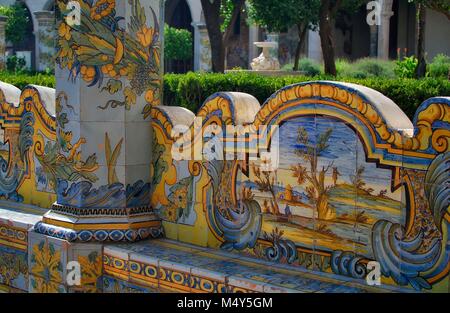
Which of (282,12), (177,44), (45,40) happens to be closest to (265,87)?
(282,12)

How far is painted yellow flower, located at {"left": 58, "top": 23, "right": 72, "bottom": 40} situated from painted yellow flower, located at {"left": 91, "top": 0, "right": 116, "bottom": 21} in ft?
0.93

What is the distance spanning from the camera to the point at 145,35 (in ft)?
18.6

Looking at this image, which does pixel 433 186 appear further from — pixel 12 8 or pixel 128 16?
pixel 12 8

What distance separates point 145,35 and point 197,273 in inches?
77.6

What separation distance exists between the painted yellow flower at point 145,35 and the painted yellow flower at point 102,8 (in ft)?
0.92

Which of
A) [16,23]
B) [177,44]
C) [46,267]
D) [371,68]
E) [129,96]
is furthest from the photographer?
[16,23]

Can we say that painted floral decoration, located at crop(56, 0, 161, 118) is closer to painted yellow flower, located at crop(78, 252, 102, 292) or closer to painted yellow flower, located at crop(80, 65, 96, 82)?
painted yellow flower, located at crop(80, 65, 96, 82)

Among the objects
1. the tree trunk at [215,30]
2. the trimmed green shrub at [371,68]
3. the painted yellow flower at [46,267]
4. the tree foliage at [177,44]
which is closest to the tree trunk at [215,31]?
the tree trunk at [215,30]

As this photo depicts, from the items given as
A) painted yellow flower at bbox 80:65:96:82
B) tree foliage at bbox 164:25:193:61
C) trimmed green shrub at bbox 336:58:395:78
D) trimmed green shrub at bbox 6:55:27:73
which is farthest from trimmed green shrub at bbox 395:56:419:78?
trimmed green shrub at bbox 6:55:27:73

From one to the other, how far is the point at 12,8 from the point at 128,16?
3151 cm

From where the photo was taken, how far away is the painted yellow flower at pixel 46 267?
5.60 m

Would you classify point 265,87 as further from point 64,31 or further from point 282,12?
point 282,12

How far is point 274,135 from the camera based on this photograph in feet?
15.8

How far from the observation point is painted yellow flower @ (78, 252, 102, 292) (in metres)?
5.44
